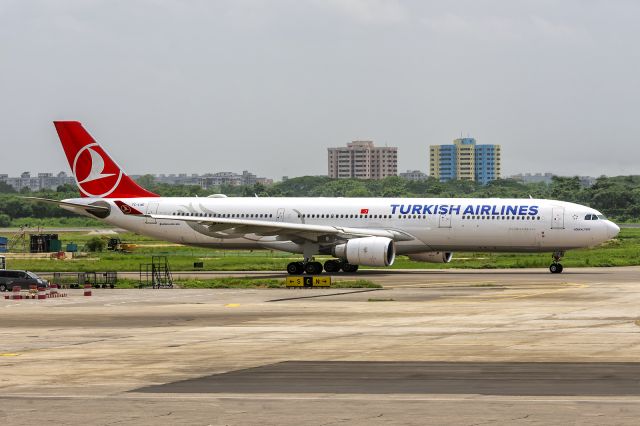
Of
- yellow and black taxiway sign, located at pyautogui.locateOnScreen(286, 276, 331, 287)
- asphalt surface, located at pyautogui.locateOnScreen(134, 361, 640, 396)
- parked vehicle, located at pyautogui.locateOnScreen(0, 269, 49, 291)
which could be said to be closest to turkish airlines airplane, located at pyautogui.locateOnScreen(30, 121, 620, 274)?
yellow and black taxiway sign, located at pyautogui.locateOnScreen(286, 276, 331, 287)

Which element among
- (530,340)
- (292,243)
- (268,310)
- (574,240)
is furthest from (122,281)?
(530,340)

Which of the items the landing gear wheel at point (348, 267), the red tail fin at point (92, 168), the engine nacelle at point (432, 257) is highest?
the red tail fin at point (92, 168)

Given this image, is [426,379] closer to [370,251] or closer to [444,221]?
[370,251]

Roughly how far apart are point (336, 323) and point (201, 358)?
9936 mm

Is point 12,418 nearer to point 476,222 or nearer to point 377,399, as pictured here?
point 377,399

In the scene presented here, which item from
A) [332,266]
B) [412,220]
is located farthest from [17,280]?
[412,220]

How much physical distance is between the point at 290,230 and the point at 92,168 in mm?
14447

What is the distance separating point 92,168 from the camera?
71188 mm

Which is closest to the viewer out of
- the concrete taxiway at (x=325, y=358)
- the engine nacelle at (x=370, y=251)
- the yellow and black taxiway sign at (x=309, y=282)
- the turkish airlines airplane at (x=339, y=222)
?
the concrete taxiway at (x=325, y=358)

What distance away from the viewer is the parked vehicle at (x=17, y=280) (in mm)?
55906

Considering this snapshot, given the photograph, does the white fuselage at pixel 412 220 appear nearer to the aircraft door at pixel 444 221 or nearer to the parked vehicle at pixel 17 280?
the aircraft door at pixel 444 221

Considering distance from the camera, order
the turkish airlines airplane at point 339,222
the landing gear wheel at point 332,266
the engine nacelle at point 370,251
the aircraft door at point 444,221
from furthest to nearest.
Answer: the landing gear wheel at point 332,266
the aircraft door at point 444,221
the turkish airlines airplane at point 339,222
the engine nacelle at point 370,251

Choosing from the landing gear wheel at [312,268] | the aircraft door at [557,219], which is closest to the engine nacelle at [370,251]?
the landing gear wheel at [312,268]

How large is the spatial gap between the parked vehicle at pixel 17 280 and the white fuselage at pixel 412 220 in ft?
42.7
